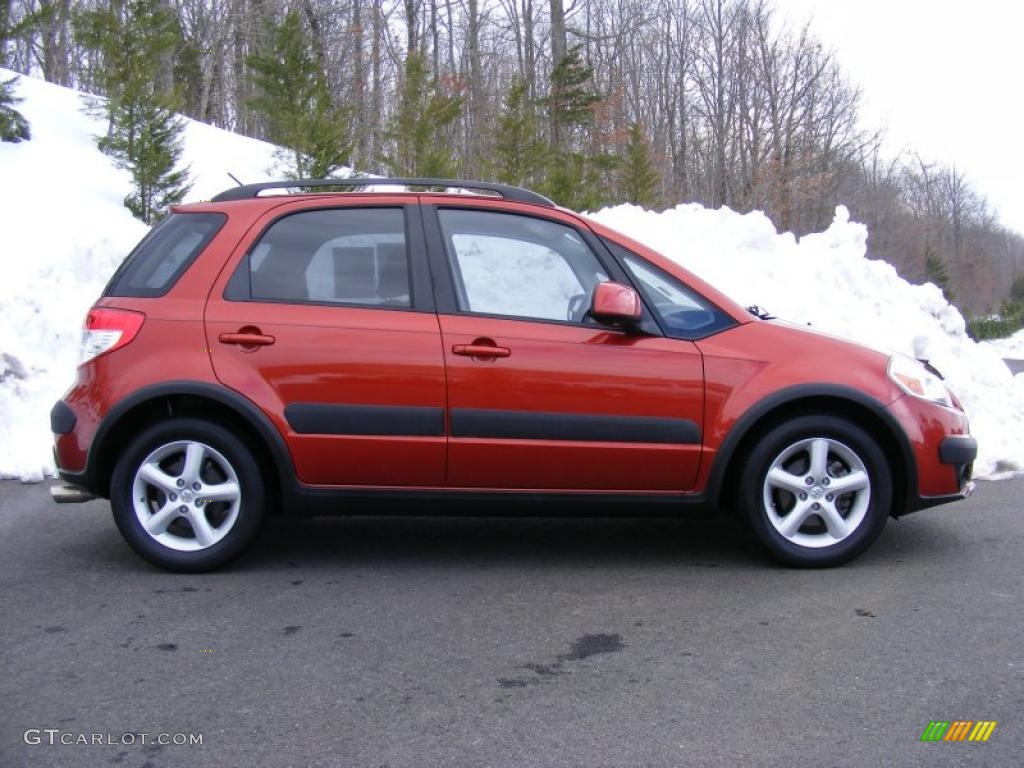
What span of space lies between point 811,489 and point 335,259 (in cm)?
Result: 249

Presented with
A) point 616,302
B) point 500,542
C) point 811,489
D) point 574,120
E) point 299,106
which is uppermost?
point 574,120

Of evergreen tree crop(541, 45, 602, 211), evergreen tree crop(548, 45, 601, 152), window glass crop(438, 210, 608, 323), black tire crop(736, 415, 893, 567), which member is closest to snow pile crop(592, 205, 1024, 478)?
black tire crop(736, 415, 893, 567)

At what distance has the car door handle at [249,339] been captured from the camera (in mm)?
4707

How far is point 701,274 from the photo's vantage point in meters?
9.70

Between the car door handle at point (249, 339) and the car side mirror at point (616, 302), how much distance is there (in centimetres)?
150

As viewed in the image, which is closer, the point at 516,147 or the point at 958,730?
the point at 958,730

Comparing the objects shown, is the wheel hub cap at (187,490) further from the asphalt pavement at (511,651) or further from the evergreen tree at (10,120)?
the evergreen tree at (10,120)

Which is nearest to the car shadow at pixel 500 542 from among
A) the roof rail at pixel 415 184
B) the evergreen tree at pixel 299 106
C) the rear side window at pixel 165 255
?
the rear side window at pixel 165 255

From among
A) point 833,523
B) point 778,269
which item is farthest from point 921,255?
point 833,523

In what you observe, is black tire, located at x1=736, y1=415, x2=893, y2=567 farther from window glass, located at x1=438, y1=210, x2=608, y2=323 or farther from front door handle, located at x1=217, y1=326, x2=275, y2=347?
front door handle, located at x1=217, y1=326, x2=275, y2=347

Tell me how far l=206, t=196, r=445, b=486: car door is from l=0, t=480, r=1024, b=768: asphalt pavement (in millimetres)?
A: 589

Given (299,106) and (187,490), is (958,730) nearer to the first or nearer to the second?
(187,490)

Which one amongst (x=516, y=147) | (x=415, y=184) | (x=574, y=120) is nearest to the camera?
(x=415, y=184)

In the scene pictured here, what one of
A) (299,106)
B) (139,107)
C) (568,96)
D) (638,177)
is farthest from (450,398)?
(568,96)
